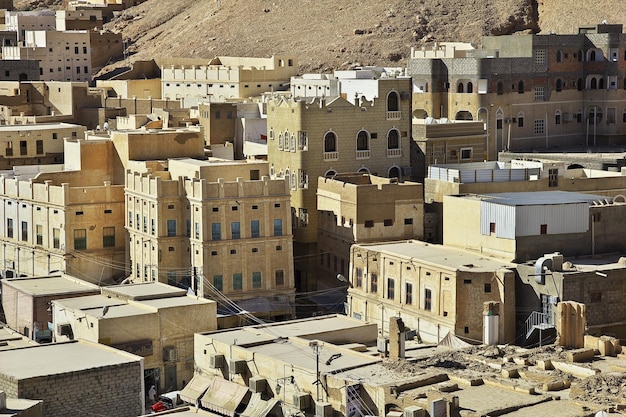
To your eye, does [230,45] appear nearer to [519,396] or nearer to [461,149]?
[461,149]

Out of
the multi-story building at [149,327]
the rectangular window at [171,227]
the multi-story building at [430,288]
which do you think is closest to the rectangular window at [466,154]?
the multi-story building at [430,288]

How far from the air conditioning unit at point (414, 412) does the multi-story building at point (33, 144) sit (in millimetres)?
31421

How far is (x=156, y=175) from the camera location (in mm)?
52406

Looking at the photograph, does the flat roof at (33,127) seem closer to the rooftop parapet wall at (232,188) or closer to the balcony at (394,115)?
the balcony at (394,115)

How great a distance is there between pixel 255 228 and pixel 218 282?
2.11 meters

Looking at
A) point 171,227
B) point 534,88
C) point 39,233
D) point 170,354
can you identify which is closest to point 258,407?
point 170,354

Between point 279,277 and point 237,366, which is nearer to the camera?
point 237,366

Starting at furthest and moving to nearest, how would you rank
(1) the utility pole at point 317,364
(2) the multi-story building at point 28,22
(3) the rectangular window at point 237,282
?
(2) the multi-story building at point 28,22
(3) the rectangular window at point 237,282
(1) the utility pole at point 317,364

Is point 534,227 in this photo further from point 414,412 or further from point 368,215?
point 414,412

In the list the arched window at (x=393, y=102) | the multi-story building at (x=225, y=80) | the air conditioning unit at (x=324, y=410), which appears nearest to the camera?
the air conditioning unit at (x=324, y=410)

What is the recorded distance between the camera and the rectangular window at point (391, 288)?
46.6 meters

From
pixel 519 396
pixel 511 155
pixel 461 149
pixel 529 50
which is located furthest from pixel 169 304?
pixel 529 50

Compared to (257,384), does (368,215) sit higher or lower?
higher

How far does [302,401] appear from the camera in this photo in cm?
3644
